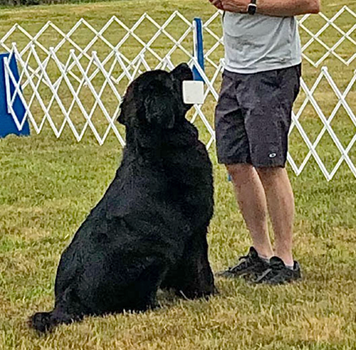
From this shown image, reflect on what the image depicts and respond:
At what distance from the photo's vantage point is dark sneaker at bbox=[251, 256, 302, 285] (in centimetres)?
505

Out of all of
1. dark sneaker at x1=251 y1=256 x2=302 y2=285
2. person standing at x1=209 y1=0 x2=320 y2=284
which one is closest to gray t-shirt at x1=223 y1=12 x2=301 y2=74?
person standing at x1=209 y1=0 x2=320 y2=284

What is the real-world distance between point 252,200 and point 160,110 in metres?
0.99

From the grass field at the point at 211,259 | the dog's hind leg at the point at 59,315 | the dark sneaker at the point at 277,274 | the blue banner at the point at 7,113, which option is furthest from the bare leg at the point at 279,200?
the blue banner at the point at 7,113

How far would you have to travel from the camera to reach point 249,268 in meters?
5.32

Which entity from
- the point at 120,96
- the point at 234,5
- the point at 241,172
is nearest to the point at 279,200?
the point at 241,172

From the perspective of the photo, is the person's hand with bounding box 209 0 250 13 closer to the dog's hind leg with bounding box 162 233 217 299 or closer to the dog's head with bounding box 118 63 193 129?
the dog's head with bounding box 118 63 193 129

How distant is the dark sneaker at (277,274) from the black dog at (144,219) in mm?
517

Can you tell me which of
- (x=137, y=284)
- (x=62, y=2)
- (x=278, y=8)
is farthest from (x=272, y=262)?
(x=62, y=2)

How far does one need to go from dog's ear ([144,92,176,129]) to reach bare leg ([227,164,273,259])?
2.42 ft

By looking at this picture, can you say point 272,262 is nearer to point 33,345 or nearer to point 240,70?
point 240,70

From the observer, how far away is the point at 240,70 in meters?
4.96

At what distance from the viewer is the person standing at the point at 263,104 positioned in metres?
4.85

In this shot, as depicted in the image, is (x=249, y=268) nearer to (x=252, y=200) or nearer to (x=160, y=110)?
(x=252, y=200)

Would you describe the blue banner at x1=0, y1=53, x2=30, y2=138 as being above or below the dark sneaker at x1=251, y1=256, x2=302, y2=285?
above
